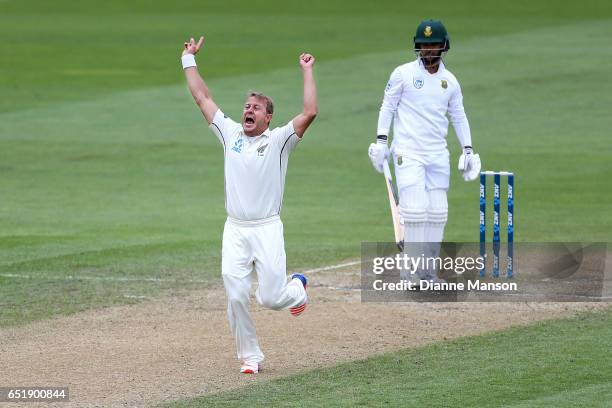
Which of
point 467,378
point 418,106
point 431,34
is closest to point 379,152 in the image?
point 418,106

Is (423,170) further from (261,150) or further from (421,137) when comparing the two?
(261,150)

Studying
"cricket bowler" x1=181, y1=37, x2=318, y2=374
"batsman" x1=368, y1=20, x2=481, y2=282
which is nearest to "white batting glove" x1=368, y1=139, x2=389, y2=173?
"batsman" x1=368, y1=20, x2=481, y2=282

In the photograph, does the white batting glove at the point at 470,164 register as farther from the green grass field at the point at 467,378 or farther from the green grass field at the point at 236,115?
the green grass field at the point at 467,378

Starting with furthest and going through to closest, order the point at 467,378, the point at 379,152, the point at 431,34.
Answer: the point at 379,152
the point at 431,34
the point at 467,378

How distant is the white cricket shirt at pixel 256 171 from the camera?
9461 millimetres

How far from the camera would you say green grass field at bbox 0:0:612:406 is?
14.2 metres

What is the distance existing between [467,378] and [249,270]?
5.65ft

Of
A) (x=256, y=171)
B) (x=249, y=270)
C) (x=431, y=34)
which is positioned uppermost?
(x=431, y=34)

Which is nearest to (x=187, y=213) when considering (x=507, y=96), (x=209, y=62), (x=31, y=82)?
(x=507, y=96)

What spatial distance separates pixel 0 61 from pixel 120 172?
45.8 feet

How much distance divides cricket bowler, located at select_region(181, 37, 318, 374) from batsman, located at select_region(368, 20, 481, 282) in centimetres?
311

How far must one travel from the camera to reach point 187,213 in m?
18.2

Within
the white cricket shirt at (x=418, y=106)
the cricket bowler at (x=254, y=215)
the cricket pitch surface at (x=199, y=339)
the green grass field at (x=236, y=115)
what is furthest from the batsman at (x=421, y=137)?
the cricket bowler at (x=254, y=215)

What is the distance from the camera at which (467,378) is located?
912 cm
